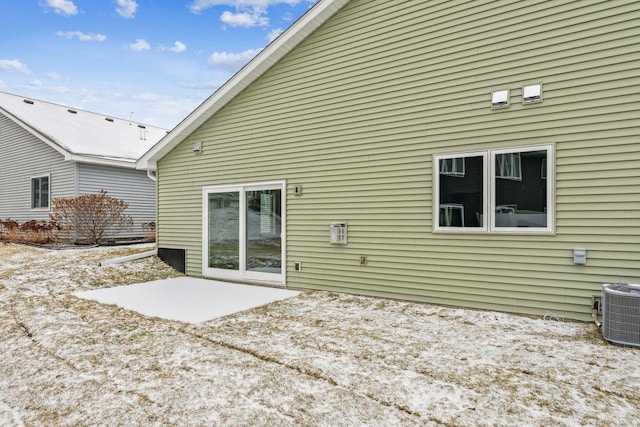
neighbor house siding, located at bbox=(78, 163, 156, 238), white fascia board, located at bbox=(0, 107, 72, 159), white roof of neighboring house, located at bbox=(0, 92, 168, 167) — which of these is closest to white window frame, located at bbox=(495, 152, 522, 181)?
white roof of neighboring house, located at bbox=(0, 92, 168, 167)

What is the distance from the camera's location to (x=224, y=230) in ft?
23.6

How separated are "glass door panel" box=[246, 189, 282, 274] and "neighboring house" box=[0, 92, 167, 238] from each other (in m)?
7.09

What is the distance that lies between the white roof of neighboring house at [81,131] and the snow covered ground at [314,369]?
26.3ft

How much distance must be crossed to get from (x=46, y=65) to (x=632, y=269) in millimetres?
22896

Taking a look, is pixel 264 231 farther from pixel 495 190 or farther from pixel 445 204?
pixel 495 190

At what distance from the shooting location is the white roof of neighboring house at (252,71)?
19.5ft

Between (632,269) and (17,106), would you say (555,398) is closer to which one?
(632,269)

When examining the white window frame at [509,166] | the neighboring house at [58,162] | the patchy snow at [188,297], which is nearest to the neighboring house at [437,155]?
the white window frame at [509,166]

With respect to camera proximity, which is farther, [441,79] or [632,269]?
[441,79]

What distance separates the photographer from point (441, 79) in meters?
4.99

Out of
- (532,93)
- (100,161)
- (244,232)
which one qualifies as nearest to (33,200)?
(100,161)

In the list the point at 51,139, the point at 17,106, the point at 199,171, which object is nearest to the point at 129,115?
the point at 17,106

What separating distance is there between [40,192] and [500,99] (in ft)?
46.3

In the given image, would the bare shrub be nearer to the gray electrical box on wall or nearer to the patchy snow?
the patchy snow
